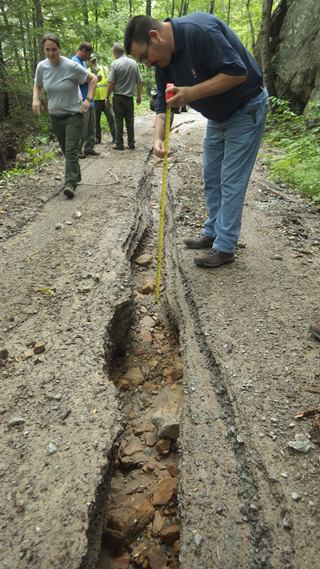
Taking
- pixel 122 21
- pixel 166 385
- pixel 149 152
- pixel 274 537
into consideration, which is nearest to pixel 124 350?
pixel 166 385

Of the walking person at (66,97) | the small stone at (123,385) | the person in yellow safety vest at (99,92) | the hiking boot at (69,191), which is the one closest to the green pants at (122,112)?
the person in yellow safety vest at (99,92)

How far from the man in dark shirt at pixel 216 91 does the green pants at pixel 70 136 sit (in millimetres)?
2869

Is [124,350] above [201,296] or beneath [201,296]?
beneath

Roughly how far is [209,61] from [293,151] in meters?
5.66

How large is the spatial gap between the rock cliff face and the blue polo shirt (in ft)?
26.2

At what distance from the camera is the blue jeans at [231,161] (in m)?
3.19

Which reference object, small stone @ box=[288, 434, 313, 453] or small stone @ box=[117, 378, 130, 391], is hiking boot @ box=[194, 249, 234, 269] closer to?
small stone @ box=[117, 378, 130, 391]

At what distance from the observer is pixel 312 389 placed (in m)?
2.38

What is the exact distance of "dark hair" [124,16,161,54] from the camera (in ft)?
8.67

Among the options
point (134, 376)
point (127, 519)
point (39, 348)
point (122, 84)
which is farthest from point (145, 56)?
point (122, 84)

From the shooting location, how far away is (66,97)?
566 cm

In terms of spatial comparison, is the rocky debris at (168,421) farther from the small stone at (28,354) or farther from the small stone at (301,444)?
the small stone at (28,354)

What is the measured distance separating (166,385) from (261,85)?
8.49 ft

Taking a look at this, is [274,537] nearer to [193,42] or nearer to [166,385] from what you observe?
[166,385]
